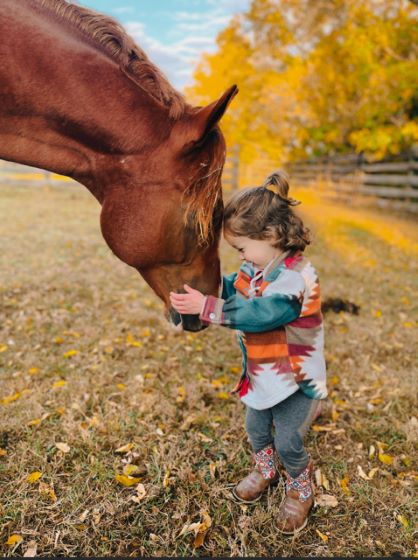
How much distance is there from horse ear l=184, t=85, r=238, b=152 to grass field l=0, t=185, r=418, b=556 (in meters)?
1.78

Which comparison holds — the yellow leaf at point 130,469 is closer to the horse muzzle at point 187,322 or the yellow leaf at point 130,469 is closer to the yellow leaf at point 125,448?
the yellow leaf at point 125,448

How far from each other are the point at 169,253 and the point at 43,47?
1030 millimetres

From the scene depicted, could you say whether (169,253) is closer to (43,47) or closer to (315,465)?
(43,47)

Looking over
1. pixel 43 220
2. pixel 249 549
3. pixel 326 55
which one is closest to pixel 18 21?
pixel 249 549

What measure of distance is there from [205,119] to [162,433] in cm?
196

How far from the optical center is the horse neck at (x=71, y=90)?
184 centimetres

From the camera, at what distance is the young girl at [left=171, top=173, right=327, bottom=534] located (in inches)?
74.2

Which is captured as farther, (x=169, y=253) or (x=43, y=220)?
(x=43, y=220)

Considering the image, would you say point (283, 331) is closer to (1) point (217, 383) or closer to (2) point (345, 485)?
(2) point (345, 485)

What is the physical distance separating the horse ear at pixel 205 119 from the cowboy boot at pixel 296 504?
1690 millimetres

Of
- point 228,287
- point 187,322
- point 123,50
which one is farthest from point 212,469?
point 123,50

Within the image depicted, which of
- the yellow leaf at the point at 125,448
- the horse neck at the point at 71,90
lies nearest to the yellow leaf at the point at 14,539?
the yellow leaf at the point at 125,448

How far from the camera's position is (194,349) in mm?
4016

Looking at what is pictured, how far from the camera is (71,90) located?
187 cm
